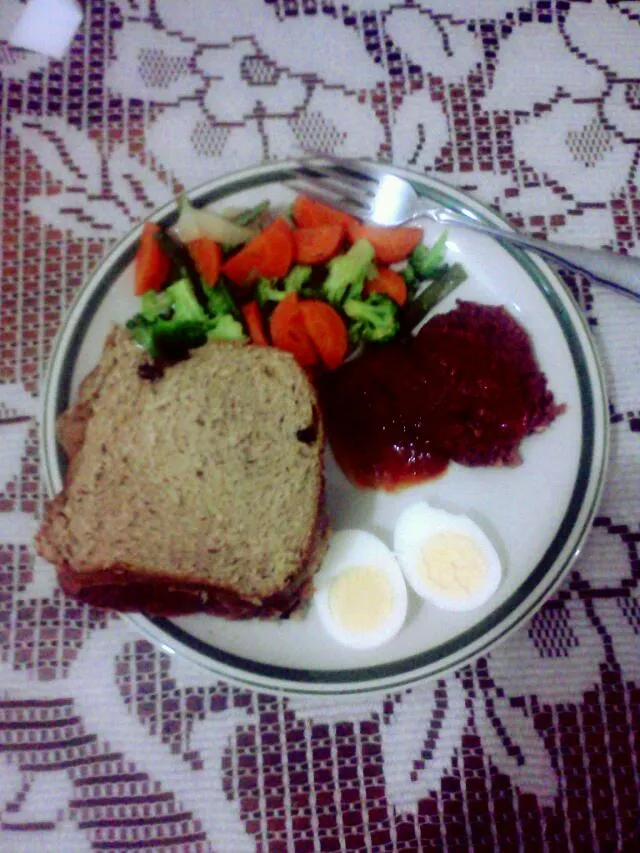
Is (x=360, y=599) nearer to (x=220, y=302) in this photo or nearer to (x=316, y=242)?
(x=220, y=302)

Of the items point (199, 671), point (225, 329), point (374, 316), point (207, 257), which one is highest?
point (207, 257)

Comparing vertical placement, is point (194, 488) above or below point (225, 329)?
below

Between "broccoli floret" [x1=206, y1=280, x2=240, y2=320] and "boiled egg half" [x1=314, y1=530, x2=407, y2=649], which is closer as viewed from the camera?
"boiled egg half" [x1=314, y1=530, x2=407, y2=649]

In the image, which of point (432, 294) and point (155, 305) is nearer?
point (155, 305)

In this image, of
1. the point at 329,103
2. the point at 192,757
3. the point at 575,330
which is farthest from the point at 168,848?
the point at 329,103

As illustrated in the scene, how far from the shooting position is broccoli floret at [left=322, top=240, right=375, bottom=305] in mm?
2115

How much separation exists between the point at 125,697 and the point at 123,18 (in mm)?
2371

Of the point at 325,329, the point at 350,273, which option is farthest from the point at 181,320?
the point at 350,273

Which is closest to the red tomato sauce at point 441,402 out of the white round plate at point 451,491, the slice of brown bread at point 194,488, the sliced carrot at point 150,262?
the white round plate at point 451,491

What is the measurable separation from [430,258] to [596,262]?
50cm

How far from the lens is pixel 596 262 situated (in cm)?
200

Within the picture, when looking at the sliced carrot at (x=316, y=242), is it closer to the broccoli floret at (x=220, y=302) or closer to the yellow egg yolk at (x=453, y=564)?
the broccoli floret at (x=220, y=302)

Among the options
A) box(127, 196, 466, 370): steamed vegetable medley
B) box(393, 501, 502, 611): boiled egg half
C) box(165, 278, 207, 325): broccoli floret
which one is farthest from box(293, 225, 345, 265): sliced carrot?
→ box(393, 501, 502, 611): boiled egg half

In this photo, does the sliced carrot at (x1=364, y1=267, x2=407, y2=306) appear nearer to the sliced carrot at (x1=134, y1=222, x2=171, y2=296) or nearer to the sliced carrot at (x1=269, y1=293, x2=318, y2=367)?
the sliced carrot at (x1=269, y1=293, x2=318, y2=367)
